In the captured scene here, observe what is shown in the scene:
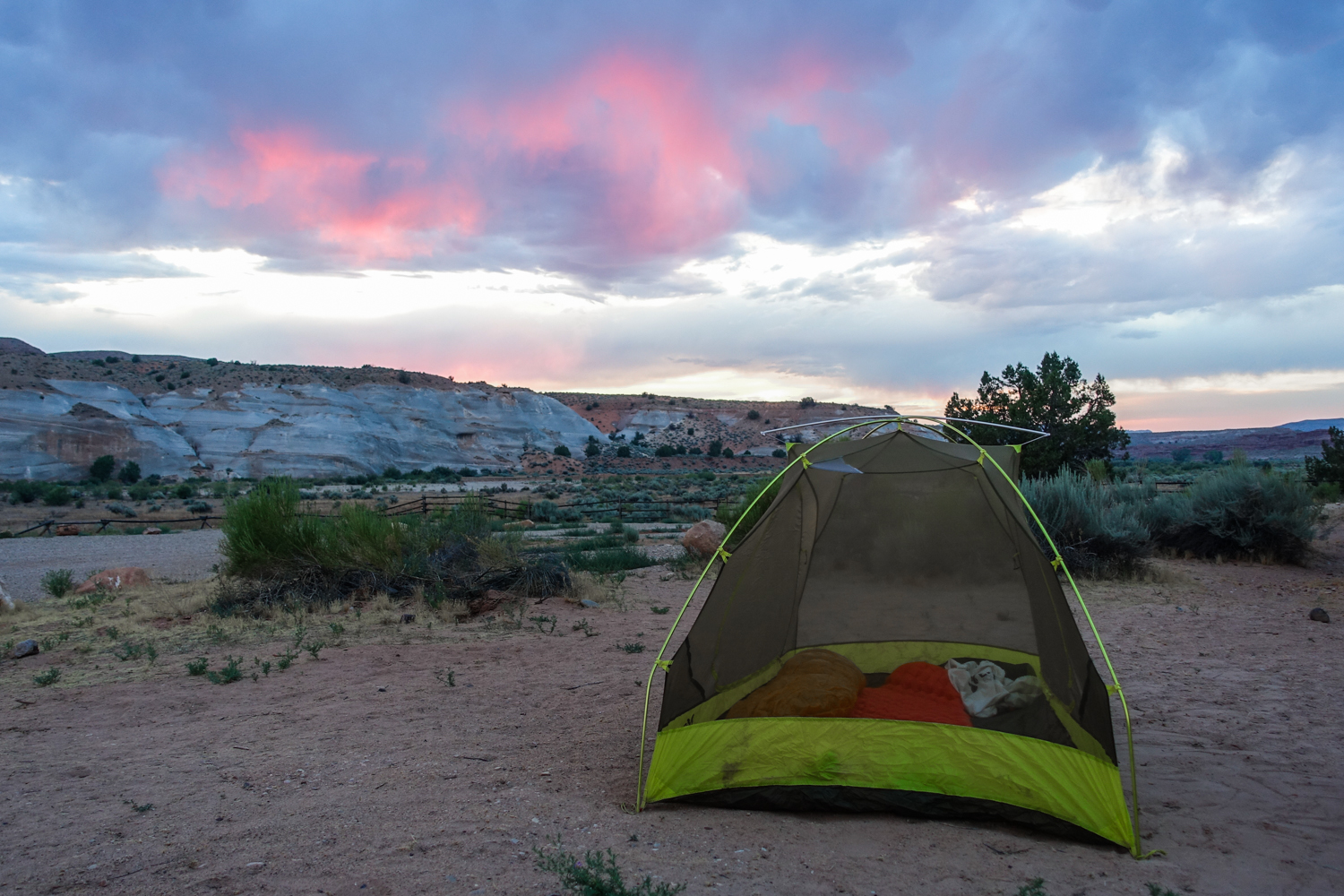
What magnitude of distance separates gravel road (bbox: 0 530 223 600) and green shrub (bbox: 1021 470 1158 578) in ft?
47.2

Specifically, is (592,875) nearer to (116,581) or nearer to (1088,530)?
(1088,530)

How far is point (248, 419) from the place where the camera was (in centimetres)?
5034

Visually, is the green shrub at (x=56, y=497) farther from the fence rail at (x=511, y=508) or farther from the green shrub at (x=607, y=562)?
the green shrub at (x=607, y=562)

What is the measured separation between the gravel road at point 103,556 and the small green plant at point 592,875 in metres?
12.5

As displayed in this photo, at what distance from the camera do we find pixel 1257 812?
4.12 metres

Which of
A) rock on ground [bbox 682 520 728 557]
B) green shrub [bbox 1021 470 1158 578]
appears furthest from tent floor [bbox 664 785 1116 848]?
rock on ground [bbox 682 520 728 557]

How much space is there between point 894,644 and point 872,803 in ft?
5.73

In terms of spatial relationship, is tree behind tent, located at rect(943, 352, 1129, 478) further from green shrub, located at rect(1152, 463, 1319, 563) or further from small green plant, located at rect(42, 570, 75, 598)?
small green plant, located at rect(42, 570, 75, 598)

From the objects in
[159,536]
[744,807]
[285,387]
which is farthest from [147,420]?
[744,807]

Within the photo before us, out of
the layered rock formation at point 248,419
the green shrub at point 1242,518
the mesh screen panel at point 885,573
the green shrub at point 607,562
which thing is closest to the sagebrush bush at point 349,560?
the green shrub at point 607,562

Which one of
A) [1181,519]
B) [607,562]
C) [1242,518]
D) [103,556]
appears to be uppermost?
[1242,518]

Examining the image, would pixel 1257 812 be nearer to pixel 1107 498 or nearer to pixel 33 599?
pixel 1107 498

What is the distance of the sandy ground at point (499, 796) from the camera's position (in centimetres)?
346

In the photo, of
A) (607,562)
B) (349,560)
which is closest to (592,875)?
(349,560)
